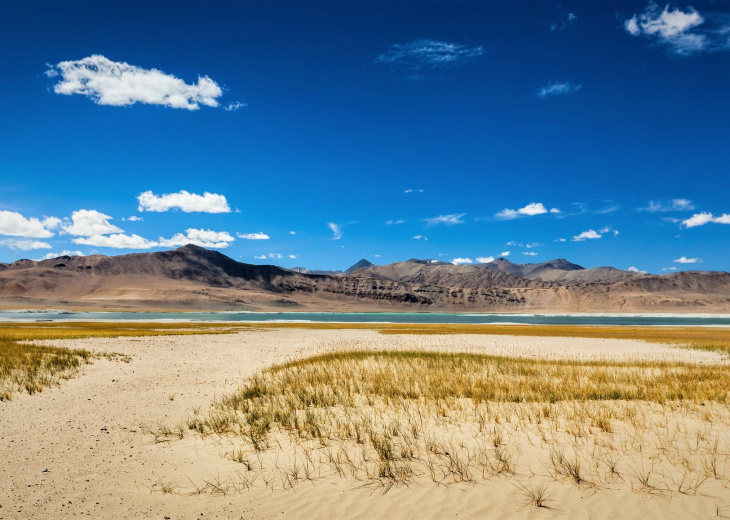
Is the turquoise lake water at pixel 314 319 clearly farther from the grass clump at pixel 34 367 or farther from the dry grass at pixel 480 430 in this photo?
the dry grass at pixel 480 430

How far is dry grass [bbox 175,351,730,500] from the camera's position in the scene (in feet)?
24.9

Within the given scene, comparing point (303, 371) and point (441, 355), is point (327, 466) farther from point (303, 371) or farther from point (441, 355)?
point (441, 355)

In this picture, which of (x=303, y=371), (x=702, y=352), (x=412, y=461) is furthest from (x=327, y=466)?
(x=702, y=352)

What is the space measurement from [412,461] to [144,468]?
5.10 meters

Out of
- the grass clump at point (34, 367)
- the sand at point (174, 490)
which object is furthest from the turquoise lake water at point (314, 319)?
the sand at point (174, 490)

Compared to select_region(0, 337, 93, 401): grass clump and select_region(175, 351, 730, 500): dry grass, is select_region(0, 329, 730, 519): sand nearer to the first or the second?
select_region(175, 351, 730, 500): dry grass

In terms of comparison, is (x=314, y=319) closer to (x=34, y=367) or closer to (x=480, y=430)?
(x=34, y=367)

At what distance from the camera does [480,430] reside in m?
10.1

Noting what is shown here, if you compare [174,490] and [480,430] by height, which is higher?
[480,430]

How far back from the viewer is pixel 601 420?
1034 centimetres

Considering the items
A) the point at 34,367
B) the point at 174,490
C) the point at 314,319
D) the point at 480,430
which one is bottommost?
the point at 314,319

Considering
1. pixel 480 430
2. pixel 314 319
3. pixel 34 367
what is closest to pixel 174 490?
pixel 480 430

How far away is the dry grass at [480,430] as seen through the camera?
24.9ft

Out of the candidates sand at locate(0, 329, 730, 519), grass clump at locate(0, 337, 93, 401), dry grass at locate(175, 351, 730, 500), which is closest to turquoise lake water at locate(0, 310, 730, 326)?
grass clump at locate(0, 337, 93, 401)
